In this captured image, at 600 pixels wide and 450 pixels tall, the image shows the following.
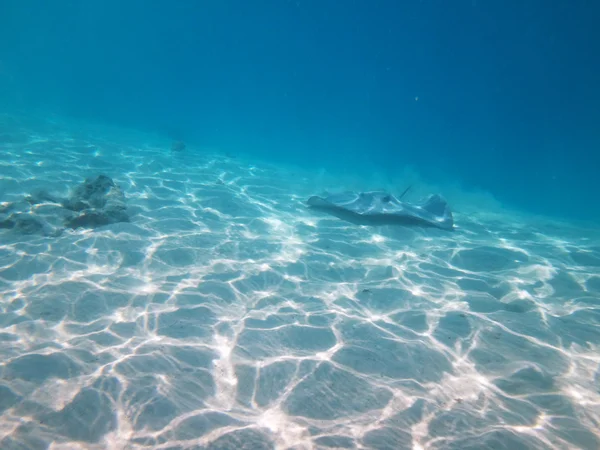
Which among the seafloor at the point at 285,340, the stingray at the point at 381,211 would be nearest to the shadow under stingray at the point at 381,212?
the stingray at the point at 381,211

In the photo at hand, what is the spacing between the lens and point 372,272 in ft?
24.2

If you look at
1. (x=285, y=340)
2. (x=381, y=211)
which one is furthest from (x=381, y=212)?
(x=285, y=340)

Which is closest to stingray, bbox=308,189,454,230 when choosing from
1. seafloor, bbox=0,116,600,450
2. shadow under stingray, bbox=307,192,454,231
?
shadow under stingray, bbox=307,192,454,231

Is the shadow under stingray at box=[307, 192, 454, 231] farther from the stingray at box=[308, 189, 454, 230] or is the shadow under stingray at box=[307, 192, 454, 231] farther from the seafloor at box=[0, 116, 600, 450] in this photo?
the seafloor at box=[0, 116, 600, 450]

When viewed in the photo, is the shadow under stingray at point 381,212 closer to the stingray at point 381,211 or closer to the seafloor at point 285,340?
the stingray at point 381,211

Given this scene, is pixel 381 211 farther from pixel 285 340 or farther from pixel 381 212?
pixel 285 340

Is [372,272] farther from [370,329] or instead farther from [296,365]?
[296,365]

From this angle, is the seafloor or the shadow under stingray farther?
the shadow under stingray

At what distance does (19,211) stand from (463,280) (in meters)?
11.0

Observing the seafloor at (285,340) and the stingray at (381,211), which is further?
the stingray at (381,211)

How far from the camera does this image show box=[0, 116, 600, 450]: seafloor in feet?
11.2

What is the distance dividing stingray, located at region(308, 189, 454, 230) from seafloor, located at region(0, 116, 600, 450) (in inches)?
47.8

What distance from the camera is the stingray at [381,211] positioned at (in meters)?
10.5

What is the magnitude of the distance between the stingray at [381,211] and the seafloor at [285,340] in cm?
121
